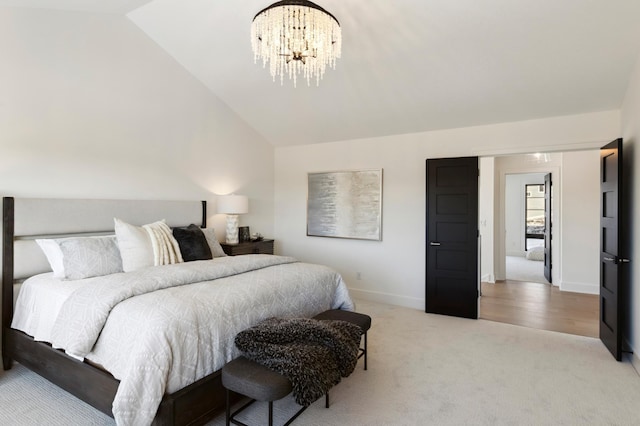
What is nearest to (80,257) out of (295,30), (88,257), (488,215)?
(88,257)

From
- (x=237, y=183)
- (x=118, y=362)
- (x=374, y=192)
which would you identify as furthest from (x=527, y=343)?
(x=237, y=183)

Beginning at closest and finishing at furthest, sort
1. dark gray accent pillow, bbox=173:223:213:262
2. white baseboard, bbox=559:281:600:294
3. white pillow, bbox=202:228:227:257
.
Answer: dark gray accent pillow, bbox=173:223:213:262
white pillow, bbox=202:228:227:257
white baseboard, bbox=559:281:600:294

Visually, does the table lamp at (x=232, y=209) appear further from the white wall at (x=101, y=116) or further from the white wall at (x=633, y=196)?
the white wall at (x=633, y=196)

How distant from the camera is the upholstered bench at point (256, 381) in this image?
1806 mm

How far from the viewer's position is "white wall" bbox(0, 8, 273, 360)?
3053mm

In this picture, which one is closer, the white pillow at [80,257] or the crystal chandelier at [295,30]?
the crystal chandelier at [295,30]

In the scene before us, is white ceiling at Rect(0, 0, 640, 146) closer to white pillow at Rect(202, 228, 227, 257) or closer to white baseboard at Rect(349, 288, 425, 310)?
white pillow at Rect(202, 228, 227, 257)

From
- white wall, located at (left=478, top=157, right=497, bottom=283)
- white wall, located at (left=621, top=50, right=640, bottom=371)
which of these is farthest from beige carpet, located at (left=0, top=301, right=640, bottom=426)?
white wall, located at (left=478, top=157, right=497, bottom=283)

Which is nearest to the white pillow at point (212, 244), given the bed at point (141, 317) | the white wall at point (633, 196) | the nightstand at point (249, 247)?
the nightstand at point (249, 247)

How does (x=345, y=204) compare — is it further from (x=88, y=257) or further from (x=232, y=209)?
(x=88, y=257)

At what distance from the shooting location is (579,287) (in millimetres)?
5711

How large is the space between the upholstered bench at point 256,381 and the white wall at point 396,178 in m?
3.25

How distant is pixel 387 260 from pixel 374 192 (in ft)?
3.18

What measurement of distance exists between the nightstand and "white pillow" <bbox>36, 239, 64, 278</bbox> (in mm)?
1957
